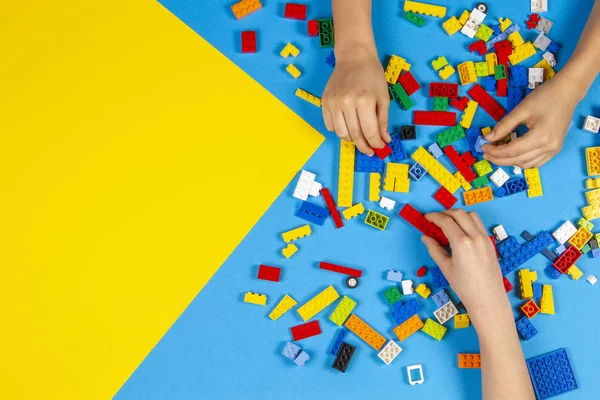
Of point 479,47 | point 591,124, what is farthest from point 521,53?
point 591,124

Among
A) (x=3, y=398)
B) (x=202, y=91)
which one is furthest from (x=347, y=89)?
(x=3, y=398)

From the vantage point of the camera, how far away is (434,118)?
1172 millimetres

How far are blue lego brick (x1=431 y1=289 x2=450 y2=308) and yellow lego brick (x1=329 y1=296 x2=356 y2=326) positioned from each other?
16 centimetres

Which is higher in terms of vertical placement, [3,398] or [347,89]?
[347,89]

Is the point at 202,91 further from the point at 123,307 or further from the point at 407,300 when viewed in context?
the point at 407,300

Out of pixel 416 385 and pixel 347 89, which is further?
pixel 416 385

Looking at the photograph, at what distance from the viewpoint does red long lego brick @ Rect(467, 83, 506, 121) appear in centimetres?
118

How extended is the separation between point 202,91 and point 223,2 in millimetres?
196

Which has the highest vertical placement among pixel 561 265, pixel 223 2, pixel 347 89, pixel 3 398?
pixel 223 2

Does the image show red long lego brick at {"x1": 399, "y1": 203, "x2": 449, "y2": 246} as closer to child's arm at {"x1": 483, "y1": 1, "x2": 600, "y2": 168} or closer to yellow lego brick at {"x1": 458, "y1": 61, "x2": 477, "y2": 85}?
child's arm at {"x1": 483, "y1": 1, "x2": 600, "y2": 168}

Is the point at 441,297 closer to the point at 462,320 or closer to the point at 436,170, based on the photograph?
the point at 462,320

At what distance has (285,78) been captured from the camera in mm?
1190

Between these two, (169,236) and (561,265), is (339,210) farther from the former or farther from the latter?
(561,265)

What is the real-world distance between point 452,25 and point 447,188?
34 centimetres
